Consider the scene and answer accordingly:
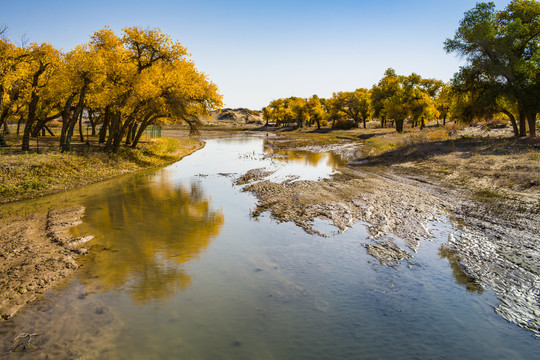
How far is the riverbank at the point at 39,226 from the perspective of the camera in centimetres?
839

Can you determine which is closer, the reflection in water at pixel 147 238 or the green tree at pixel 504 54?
the reflection in water at pixel 147 238

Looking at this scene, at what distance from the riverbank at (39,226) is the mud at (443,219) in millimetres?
8220

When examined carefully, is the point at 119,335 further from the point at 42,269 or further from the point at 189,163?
the point at 189,163

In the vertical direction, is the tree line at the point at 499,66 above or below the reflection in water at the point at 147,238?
above

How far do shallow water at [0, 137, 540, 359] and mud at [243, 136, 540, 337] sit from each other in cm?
46

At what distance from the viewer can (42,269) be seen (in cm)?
911

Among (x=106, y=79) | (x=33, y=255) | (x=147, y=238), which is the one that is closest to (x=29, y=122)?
(x=106, y=79)

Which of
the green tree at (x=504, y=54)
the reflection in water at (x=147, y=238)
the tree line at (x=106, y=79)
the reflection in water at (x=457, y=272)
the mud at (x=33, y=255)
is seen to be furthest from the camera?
the green tree at (x=504, y=54)

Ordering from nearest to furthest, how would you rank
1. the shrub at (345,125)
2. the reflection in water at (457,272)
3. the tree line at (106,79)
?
the reflection in water at (457,272)
the tree line at (106,79)
the shrub at (345,125)

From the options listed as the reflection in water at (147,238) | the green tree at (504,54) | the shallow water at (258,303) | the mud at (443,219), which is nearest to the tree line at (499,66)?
the green tree at (504,54)

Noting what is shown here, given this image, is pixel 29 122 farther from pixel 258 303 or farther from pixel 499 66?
pixel 499 66

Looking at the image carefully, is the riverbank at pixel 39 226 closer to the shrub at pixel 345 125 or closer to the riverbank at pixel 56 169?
the riverbank at pixel 56 169

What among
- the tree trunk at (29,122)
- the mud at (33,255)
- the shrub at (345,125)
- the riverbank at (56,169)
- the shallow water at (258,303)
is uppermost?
the shrub at (345,125)

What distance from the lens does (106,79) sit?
87.3 feet
